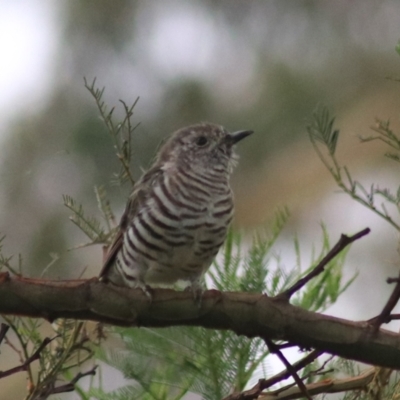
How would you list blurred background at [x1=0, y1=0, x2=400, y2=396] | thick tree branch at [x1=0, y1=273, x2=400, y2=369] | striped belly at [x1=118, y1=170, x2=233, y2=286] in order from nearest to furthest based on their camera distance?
thick tree branch at [x1=0, y1=273, x2=400, y2=369] → striped belly at [x1=118, y1=170, x2=233, y2=286] → blurred background at [x1=0, y1=0, x2=400, y2=396]

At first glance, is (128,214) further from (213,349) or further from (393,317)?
(393,317)

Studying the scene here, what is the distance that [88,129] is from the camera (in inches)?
179

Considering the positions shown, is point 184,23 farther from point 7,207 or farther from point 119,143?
point 119,143

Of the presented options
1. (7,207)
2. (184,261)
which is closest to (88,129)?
(7,207)

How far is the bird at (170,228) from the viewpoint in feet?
7.77

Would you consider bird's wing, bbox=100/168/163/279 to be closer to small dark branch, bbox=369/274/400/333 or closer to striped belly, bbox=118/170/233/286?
striped belly, bbox=118/170/233/286

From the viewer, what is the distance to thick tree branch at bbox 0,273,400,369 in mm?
1449

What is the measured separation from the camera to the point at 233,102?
515 centimetres

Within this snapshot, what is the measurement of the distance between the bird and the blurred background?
165 centimetres

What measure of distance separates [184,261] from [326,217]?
2358mm

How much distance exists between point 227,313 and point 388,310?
0.91ft

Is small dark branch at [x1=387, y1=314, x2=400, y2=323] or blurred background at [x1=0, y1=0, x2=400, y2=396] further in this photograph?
blurred background at [x1=0, y1=0, x2=400, y2=396]

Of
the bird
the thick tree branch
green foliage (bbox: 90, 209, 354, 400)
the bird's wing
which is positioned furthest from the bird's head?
the thick tree branch

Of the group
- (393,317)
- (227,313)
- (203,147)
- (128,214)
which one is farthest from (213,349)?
(203,147)
